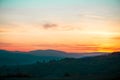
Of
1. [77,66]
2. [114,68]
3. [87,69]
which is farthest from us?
[77,66]

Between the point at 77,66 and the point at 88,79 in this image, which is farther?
the point at 77,66

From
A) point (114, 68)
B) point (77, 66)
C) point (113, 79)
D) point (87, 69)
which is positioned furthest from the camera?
point (77, 66)

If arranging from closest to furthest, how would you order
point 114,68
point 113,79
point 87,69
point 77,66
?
point 113,79 → point 114,68 → point 87,69 → point 77,66

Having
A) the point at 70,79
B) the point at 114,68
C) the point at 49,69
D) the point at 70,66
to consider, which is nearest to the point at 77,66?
the point at 70,66

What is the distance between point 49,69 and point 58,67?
173 centimetres

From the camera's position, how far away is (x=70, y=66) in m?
59.8

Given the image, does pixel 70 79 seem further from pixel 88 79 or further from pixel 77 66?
pixel 77 66

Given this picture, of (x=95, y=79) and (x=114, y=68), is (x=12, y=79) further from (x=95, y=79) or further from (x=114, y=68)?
(x=114, y=68)

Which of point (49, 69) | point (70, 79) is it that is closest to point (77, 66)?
point (49, 69)

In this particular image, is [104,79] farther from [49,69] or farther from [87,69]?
[49,69]

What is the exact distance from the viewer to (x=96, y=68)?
5581cm

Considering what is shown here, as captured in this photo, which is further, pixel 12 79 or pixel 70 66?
pixel 70 66

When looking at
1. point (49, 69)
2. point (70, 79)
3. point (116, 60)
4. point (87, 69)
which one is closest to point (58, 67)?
point (49, 69)

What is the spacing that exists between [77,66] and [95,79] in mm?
25578
